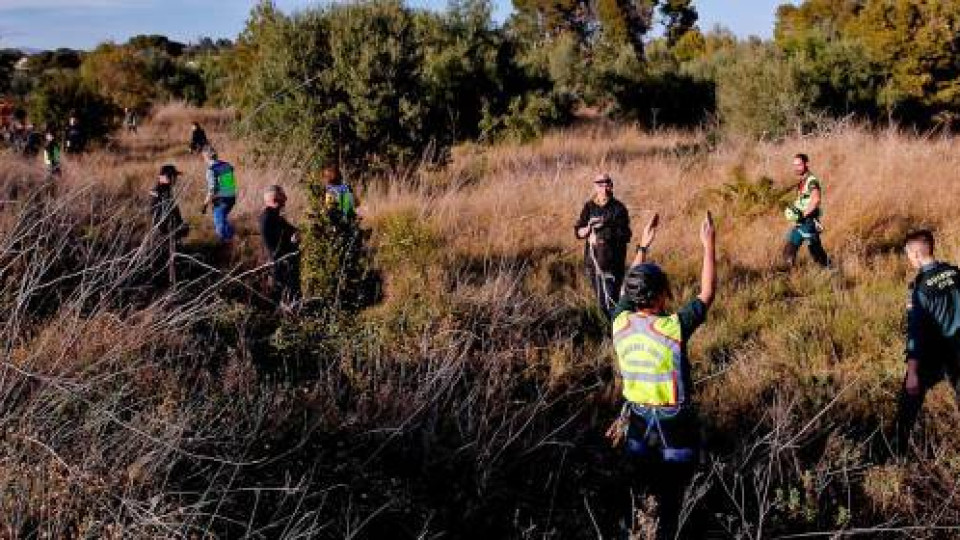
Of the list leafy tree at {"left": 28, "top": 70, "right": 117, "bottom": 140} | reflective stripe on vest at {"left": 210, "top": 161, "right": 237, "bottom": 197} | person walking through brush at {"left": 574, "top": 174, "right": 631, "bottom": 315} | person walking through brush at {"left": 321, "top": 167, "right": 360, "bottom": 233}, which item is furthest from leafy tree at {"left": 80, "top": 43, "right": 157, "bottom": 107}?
person walking through brush at {"left": 574, "top": 174, "right": 631, "bottom": 315}

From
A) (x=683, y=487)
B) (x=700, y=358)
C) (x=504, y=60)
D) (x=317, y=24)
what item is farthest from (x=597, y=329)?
(x=504, y=60)

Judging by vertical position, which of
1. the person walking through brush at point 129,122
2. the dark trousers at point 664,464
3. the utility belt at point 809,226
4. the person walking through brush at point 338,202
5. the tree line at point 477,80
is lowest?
the dark trousers at point 664,464

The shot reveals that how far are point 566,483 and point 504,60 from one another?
58.8 ft

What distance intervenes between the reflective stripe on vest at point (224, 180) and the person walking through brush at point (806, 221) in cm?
618

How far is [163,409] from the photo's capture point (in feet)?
13.0

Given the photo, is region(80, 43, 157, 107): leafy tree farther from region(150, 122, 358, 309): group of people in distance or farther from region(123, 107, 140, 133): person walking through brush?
region(150, 122, 358, 309): group of people in distance

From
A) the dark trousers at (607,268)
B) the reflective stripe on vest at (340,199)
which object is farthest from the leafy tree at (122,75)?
the dark trousers at (607,268)

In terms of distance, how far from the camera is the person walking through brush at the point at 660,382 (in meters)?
4.32

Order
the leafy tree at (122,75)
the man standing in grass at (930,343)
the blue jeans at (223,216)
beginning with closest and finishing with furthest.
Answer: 1. the man standing in grass at (930,343)
2. the blue jeans at (223,216)
3. the leafy tree at (122,75)

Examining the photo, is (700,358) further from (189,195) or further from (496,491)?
(189,195)

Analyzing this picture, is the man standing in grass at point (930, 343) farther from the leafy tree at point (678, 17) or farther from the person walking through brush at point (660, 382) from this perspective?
the leafy tree at point (678, 17)

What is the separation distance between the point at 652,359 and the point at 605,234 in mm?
3754

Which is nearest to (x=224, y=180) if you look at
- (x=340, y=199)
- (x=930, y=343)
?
(x=340, y=199)

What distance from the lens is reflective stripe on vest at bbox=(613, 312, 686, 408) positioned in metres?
4.30
